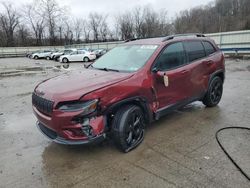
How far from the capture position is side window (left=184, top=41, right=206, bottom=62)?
4.77m

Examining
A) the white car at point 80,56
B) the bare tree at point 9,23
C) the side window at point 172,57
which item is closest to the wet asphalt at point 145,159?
the side window at point 172,57

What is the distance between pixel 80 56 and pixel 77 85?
2284 cm

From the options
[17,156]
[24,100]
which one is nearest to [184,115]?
[17,156]

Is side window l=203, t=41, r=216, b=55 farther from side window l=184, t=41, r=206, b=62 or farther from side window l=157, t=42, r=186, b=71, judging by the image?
side window l=157, t=42, r=186, b=71

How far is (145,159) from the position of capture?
3.36m

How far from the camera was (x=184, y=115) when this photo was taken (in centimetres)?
518

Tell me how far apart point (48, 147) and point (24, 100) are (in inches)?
157

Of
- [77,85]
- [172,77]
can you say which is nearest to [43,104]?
[77,85]

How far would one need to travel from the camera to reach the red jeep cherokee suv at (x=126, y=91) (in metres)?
3.12

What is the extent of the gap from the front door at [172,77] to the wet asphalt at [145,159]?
0.64m

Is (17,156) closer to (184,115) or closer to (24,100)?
(184,115)

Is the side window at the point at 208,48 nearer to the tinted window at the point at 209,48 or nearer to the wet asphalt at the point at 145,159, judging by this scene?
the tinted window at the point at 209,48

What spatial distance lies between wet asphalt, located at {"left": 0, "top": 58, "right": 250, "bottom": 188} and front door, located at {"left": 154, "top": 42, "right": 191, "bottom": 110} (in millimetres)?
636

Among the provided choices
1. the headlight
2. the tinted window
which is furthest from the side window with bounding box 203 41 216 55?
the headlight
